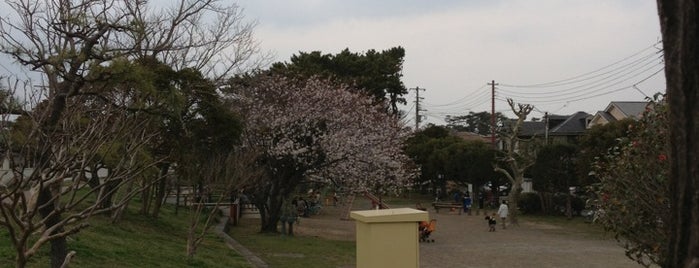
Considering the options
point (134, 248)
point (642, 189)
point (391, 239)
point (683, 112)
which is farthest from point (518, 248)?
point (683, 112)

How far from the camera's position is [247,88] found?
74.3 feet

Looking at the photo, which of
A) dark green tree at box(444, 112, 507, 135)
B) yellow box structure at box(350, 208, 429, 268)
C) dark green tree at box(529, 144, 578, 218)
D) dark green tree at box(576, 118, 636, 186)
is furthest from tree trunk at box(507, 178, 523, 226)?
dark green tree at box(444, 112, 507, 135)

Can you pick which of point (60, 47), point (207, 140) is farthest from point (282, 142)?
point (60, 47)

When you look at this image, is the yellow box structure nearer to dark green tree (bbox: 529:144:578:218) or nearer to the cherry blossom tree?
the cherry blossom tree

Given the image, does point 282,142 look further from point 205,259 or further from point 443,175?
point 443,175

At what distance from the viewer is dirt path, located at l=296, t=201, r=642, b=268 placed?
1745 cm

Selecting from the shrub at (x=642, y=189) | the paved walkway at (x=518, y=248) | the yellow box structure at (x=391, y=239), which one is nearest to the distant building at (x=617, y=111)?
the paved walkway at (x=518, y=248)

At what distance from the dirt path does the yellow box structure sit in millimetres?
10797

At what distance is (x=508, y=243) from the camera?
22594 millimetres

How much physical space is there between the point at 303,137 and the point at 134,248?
424 inches

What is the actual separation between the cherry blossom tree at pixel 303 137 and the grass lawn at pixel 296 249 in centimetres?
156

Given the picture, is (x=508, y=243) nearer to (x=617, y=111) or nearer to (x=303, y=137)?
(x=303, y=137)

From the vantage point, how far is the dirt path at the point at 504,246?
57.3 ft

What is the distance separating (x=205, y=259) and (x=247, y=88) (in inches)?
415
